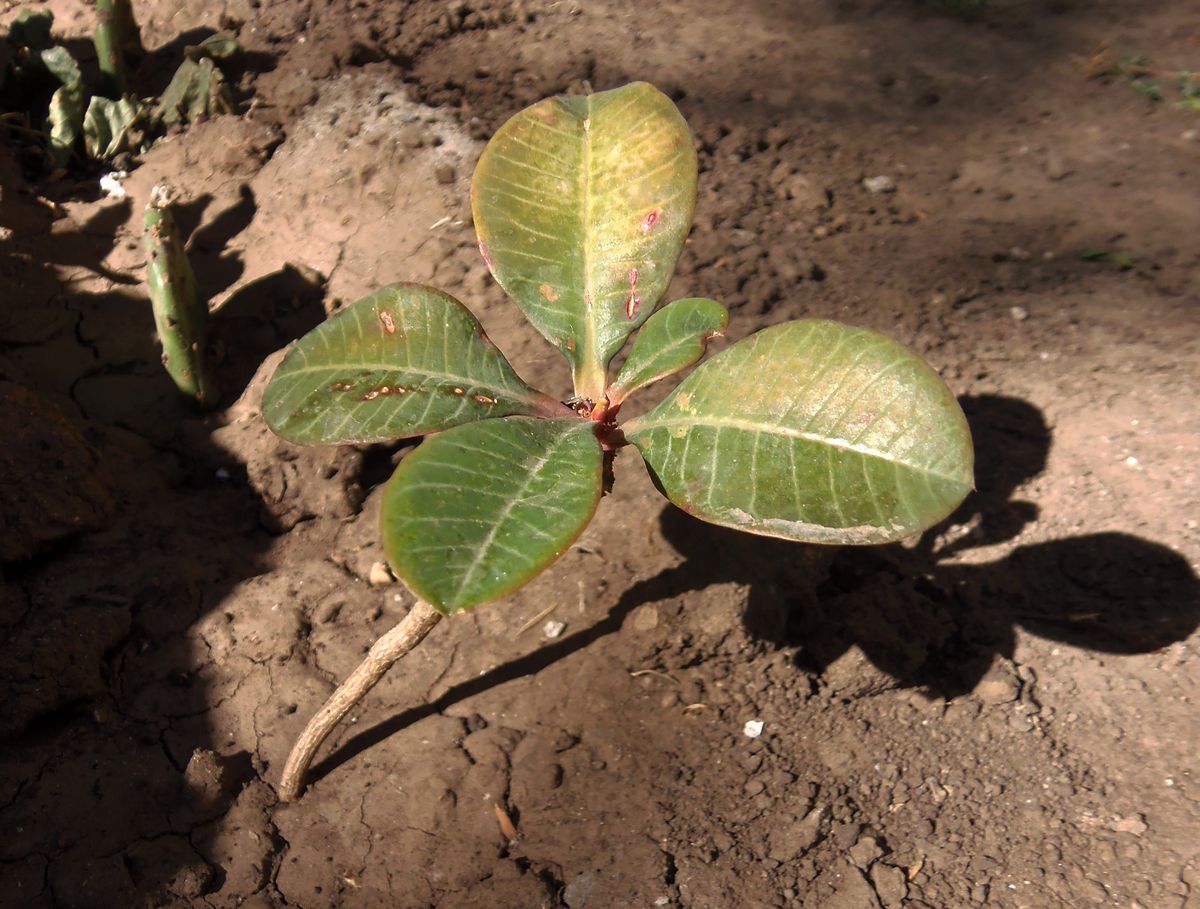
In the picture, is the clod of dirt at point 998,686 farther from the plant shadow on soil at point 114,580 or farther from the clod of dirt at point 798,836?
the plant shadow on soil at point 114,580

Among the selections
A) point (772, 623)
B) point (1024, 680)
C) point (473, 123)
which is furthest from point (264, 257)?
point (1024, 680)

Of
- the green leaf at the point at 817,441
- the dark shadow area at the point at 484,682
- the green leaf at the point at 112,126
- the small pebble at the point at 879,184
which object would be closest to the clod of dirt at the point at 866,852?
the dark shadow area at the point at 484,682

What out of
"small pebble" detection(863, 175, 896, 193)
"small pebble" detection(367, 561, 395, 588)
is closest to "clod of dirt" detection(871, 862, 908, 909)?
"small pebble" detection(367, 561, 395, 588)

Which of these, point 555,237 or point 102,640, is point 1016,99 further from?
point 102,640

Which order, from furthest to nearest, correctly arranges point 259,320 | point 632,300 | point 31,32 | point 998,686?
point 31,32 < point 259,320 < point 998,686 < point 632,300

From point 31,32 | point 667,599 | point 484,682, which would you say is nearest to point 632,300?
point 667,599

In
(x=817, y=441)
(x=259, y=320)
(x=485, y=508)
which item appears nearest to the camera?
(x=485, y=508)

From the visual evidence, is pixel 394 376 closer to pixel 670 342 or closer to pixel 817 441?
pixel 670 342
